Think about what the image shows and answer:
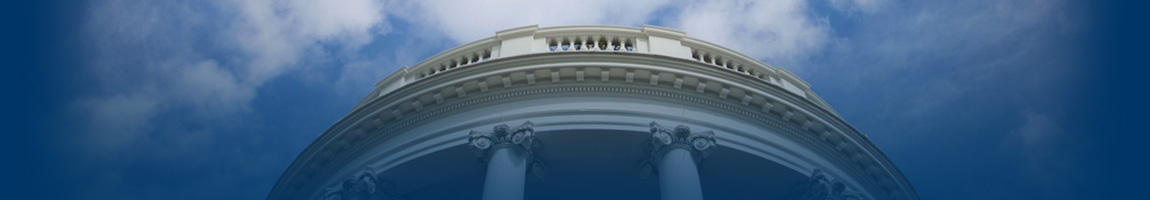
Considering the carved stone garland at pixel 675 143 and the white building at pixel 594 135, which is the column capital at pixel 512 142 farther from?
the carved stone garland at pixel 675 143

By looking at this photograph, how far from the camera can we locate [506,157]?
1856 centimetres

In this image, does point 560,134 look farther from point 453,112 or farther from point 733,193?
point 733,193

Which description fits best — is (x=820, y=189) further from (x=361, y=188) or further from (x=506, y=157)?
(x=361, y=188)

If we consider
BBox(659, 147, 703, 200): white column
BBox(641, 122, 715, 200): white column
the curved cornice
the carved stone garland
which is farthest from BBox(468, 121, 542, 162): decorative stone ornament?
BBox(659, 147, 703, 200): white column

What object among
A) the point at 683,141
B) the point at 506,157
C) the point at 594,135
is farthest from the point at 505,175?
the point at 683,141

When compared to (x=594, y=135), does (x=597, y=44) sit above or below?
above

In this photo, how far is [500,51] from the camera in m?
24.4

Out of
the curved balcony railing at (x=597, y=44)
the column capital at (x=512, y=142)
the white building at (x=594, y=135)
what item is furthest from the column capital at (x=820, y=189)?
the column capital at (x=512, y=142)

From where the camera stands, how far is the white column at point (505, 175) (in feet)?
56.7

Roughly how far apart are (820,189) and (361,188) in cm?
1169

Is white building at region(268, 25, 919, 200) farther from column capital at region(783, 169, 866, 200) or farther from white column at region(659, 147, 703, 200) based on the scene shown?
white column at region(659, 147, 703, 200)

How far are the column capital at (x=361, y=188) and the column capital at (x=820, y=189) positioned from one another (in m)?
→ 10.9

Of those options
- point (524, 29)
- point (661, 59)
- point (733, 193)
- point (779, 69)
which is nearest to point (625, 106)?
point (661, 59)

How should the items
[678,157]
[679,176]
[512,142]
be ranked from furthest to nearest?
1. [512,142]
2. [678,157]
3. [679,176]
